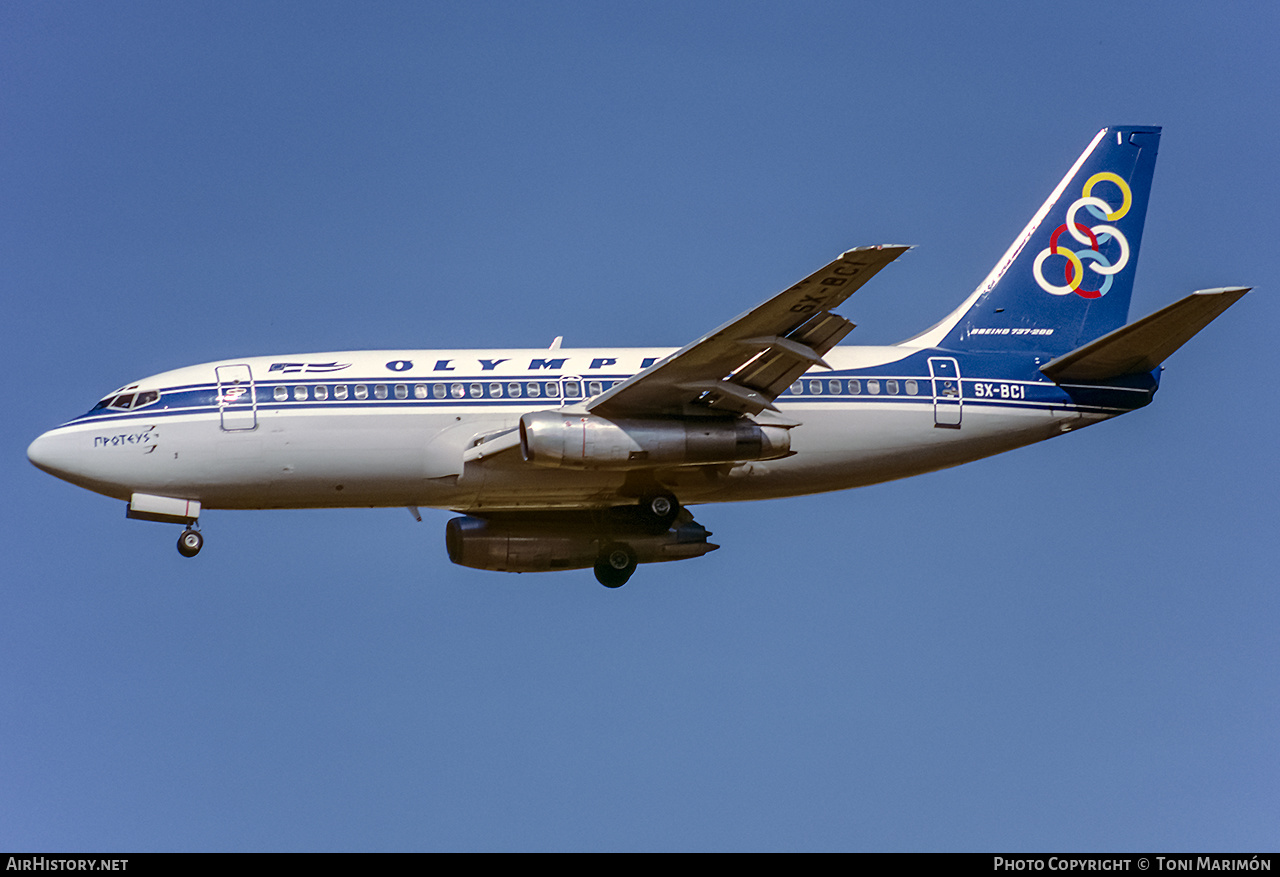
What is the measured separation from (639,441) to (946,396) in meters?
7.21

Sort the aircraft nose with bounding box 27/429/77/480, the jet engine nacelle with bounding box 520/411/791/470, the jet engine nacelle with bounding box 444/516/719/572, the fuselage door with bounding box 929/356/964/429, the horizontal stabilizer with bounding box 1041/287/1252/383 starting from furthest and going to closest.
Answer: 1. the jet engine nacelle with bounding box 444/516/719/572
2. the fuselage door with bounding box 929/356/964/429
3. the aircraft nose with bounding box 27/429/77/480
4. the horizontal stabilizer with bounding box 1041/287/1252/383
5. the jet engine nacelle with bounding box 520/411/791/470

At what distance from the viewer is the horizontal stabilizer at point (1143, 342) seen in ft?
109

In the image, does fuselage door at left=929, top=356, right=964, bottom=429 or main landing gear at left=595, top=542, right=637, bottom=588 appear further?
main landing gear at left=595, top=542, right=637, bottom=588

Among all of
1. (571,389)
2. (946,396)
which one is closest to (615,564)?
(571,389)

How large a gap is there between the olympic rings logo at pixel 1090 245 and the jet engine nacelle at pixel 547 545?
1001 cm

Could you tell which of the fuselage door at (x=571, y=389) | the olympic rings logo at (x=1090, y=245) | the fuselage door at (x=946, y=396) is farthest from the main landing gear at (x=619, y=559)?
the olympic rings logo at (x=1090, y=245)

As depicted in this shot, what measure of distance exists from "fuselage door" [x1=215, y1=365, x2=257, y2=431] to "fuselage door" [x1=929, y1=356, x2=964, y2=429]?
46.6 feet

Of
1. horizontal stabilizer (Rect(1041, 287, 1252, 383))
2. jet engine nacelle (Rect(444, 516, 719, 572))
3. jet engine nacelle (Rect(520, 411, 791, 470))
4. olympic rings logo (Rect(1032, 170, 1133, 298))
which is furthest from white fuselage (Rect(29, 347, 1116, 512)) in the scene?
olympic rings logo (Rect(1032, 170, 1133, 298))

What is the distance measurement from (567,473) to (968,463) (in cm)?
913

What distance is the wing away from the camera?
100 ft

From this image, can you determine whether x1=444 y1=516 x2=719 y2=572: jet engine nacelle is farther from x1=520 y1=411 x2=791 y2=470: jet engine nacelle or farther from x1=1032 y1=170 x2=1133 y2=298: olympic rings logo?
x1=1032 y1=170 x2=1133 y2=298: olympic rings logo

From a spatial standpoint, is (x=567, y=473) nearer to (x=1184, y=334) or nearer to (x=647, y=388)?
(x=647, y=388)

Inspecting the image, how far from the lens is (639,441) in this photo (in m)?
33.4
